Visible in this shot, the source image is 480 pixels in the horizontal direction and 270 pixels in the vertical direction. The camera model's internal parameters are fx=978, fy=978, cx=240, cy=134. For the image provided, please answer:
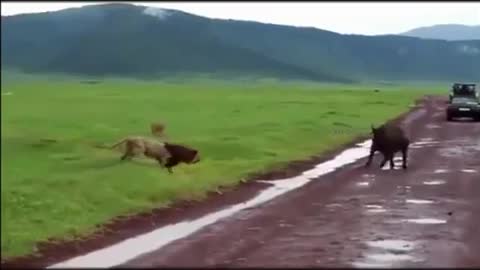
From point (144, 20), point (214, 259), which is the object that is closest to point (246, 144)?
point (214, 259)

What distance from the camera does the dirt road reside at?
40.8ft

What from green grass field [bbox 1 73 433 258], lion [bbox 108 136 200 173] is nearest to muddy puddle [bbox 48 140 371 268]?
green grass field [bbox 1 73 433 258]

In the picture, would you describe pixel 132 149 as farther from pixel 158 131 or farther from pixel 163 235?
pixel 158 131

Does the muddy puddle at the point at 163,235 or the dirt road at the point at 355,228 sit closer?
the muddy puddle at the point at 163,235

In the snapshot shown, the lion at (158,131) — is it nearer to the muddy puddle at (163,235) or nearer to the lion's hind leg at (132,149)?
the muddy puddle at (163,235)

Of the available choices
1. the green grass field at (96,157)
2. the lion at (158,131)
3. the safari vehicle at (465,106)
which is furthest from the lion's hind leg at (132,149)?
the safari vehicle at (465,106)

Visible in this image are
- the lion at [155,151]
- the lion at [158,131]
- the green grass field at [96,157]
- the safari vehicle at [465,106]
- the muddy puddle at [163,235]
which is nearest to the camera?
the green grass field at [96,157]

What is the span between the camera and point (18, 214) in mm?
14711

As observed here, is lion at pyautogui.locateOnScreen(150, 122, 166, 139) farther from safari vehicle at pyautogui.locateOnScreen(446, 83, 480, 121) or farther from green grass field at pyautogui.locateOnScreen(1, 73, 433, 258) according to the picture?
safari vehicle at pyautogui.locateOnScreen(446, 83, 480, 121)

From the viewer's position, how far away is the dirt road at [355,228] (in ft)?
40.8

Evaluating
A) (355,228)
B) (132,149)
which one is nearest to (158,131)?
(132,149)

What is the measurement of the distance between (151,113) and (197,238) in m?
36.7

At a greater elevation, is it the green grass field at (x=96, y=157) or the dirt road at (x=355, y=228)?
the green grass field at (x=96, y=157)

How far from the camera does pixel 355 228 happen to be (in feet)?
51.2
